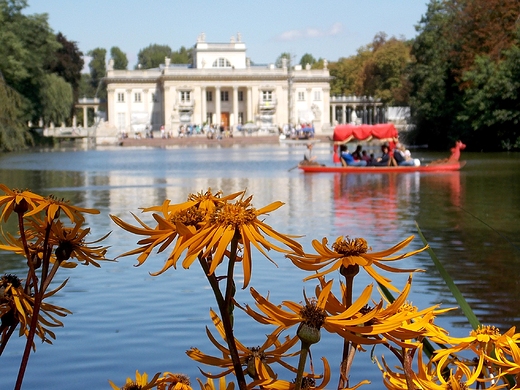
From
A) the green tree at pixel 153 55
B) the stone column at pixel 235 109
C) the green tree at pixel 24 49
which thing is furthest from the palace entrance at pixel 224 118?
the green tree at pixel 153 55

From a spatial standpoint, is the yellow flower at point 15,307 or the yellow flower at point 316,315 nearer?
the yellow flower at point 316,315

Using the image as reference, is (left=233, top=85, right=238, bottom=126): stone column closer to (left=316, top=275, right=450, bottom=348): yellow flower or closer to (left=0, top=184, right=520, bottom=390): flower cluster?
(left=0, top=184, right=520, bottom=390): flower cluster

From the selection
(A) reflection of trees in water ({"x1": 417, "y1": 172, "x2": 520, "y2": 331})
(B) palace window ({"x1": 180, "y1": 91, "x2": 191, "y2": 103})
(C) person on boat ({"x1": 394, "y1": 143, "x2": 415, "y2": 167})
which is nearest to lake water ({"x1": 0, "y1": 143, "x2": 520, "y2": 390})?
(A) reflection of trees in water ({"x1": 417, "y1": 172, "x2": 520, "y2": 331})

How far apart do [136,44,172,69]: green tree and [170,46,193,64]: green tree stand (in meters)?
1.48

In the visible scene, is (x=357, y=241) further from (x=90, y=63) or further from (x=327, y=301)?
(x=90, y=63)

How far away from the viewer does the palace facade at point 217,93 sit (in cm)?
10856

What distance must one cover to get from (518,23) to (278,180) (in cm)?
2269

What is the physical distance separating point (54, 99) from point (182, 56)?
104 metres

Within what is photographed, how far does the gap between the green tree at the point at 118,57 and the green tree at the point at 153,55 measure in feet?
13.0

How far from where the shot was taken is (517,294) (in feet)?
30.0

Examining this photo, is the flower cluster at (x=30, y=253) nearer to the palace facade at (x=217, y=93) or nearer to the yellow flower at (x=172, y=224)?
the yellow flower at (x=172, y=224)

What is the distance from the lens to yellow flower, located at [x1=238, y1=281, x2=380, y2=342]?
1.79 m

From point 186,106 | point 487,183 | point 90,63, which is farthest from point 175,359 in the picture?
point 90,63

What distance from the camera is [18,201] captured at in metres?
2.23
